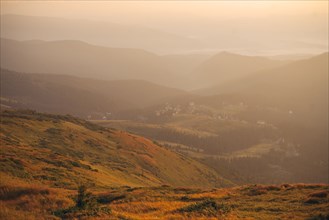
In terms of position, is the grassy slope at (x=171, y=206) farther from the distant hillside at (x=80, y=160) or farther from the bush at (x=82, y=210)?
the distant hillside at (x=80, y=160)

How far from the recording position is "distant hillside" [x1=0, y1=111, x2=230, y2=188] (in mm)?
48713

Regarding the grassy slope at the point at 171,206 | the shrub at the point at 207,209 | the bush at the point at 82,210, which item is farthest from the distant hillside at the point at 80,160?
the shrub at the point at 207,209

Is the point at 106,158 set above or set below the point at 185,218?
below

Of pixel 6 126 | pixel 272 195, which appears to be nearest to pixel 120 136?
pixel 6 126

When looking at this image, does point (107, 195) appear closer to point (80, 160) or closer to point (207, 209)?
point (207, 209)

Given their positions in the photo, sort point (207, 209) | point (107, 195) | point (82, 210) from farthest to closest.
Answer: point (107, 195), point (207, 209), point (82, 210)

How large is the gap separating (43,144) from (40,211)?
64.7 metres

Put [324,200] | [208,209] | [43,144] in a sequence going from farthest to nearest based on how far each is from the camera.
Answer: [43,144]
[324,200]
[208,209]

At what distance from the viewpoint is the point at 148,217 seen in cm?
2541

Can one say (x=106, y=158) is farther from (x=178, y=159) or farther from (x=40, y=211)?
(x=40, y=211)

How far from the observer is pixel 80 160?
73.1 metres

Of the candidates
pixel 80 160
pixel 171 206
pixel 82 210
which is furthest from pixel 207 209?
pixel 80 160

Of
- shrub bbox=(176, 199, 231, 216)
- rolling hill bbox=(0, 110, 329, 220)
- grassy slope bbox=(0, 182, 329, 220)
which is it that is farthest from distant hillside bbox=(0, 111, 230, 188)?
shrub bbox=(176, 199, 231, 216)

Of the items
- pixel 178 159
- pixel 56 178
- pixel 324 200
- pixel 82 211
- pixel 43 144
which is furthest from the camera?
pixel 178 159
